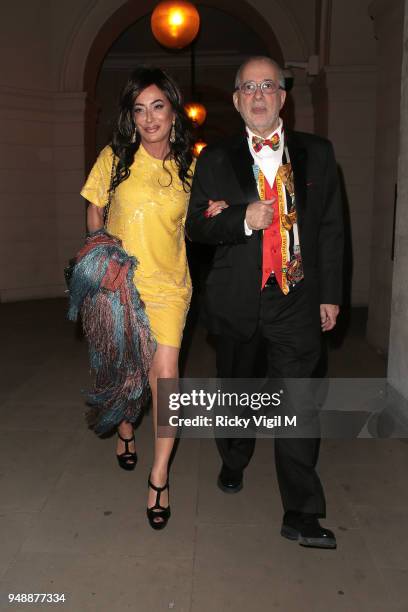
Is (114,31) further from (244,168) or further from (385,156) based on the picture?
(244,168)

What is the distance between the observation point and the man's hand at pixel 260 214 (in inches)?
89.3

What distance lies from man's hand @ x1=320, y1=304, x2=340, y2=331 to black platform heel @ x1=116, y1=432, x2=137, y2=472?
143 centimetres

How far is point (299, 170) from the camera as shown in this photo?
2506 mm

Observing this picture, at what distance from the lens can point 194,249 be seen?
10.3ft

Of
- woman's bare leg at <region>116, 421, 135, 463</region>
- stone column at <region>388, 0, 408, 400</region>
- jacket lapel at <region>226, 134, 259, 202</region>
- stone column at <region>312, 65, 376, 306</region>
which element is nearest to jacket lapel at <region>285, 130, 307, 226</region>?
jacket lapel at <region>226, 134, 259, 202</region>

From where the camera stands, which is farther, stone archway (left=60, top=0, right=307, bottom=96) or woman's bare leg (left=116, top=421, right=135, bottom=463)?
stone archway (left=60, top=0, right=307, bottom=96)

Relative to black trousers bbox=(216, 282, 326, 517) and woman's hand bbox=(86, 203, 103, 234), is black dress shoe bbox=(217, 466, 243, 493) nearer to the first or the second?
black trousers bbox=(216, 282, 326, 517)

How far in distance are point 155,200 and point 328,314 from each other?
0.98 metres

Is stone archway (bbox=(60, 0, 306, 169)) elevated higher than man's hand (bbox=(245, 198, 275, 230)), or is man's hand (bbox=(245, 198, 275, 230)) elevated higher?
stone archway (bbox=(60, 0, 306, 169))

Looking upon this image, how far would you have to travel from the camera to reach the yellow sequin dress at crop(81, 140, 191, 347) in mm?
2707

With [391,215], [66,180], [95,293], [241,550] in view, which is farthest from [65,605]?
[66,180]

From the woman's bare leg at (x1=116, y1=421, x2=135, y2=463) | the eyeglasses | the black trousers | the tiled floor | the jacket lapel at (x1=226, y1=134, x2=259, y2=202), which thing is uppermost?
the eyeglasses

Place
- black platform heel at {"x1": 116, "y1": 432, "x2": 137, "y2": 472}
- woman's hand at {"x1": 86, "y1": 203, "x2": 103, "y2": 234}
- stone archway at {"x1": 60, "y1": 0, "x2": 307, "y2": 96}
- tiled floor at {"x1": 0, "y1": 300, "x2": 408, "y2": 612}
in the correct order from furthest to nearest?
1. stone archway at {"x1": 60, "y1": 0, "x2": 307, "y2": 96}
2. black platform heel at {"x1": 116, "y1": 432, "x2": 137, "y2": 472}
3. woman's hand at {"x1": 86, "y1": 203, "x2": 103, "y2": 234}
4. tiled floor at {"x1": 0, "y1": 300, "x2": 408, "y2": 612}

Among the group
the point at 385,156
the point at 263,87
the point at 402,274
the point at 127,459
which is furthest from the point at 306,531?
the point at 385,156
